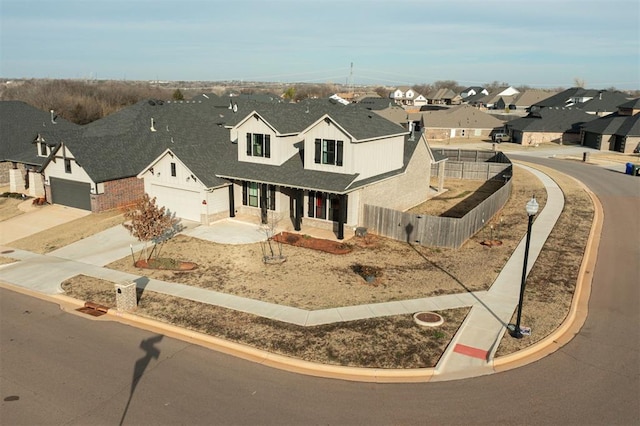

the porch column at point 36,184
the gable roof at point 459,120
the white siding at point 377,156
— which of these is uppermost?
the gable roof at point 459,120

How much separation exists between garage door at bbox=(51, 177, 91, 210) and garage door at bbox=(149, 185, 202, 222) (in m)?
5.77

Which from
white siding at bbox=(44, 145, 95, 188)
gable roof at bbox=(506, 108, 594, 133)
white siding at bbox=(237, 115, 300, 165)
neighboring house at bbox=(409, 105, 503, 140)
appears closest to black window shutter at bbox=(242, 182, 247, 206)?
white siding at bbox=(237, 115, 300, 165)

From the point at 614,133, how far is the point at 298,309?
60051 millimetres

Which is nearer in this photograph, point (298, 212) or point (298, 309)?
point (298, 309)

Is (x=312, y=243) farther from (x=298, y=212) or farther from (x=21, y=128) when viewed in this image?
(x=21, y=128)

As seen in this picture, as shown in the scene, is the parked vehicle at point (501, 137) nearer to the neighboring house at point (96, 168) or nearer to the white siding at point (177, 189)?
the neighboring house at point (96, 168)

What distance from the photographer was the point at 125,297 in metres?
18.7

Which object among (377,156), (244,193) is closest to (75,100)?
(244,193)

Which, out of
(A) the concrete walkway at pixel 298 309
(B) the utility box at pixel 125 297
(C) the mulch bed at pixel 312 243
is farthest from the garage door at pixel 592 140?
(B) the utility box at pixel 125 297

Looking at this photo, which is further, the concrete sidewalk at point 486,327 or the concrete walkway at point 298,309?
the concrete walkway at point 298,309

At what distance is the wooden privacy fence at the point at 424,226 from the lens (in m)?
26.0

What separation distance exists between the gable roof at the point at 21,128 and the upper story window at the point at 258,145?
71.3 ft

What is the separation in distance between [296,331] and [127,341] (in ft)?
18.9

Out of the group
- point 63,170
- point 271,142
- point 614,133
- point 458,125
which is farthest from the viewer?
point 458,125
